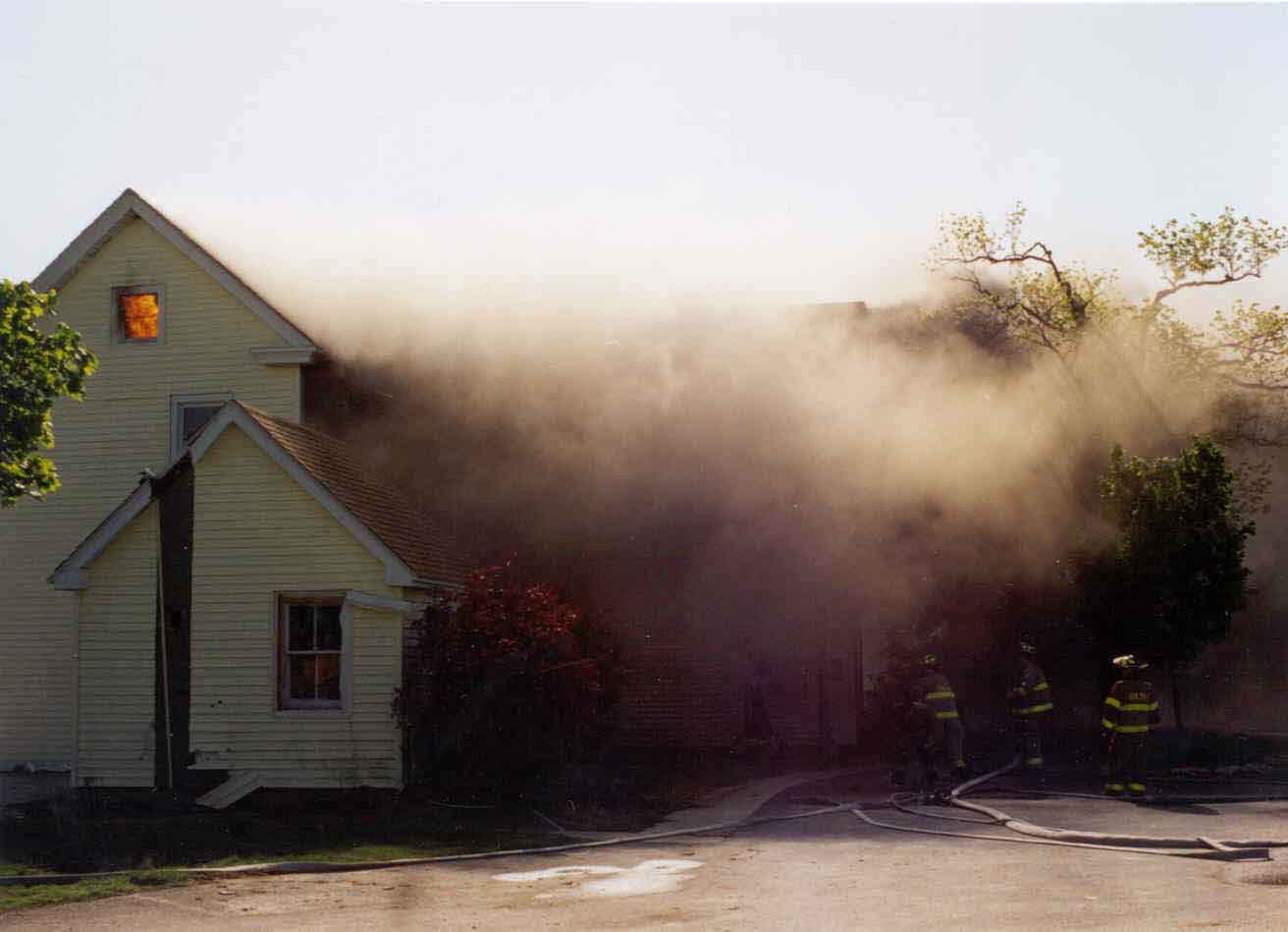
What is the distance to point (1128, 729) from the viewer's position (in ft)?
54.6

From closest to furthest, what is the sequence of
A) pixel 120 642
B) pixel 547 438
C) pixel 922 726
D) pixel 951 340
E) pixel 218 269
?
1. pixel 922 726
2. pixel 120 642
3. pixel 218 269
4. pixel 547 438
5. pixel 951 340

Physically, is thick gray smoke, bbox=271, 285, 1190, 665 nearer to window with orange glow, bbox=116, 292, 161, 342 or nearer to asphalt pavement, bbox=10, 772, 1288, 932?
window with orange glow, bbox=116, 292, 161, 342

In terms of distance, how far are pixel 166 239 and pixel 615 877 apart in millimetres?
14308

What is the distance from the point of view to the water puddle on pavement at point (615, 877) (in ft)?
35.8

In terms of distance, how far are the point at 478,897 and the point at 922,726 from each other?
8.22 metres

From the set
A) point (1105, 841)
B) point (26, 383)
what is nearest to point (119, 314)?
point (26, 383)

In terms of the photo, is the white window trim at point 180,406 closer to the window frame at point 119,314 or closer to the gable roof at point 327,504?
the window frame at point 119,314

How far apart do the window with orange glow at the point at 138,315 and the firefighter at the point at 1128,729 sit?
14838 mm

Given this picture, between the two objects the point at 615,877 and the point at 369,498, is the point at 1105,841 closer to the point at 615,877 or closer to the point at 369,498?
the point at 615,877

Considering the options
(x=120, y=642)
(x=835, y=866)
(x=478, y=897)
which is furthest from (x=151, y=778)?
(x=835, y=866)

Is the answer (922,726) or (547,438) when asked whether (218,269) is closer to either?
(547,438)

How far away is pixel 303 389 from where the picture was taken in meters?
21.8

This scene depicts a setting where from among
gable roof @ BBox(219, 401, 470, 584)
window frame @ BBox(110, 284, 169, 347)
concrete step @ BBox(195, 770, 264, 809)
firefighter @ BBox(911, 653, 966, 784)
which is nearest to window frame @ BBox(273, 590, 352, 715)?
concrete step @ BBox(195, 770, 264, 809)

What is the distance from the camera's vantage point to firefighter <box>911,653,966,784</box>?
17531 mm
